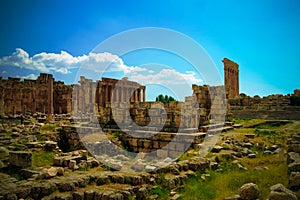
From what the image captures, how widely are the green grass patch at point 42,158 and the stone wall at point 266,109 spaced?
2181 cm

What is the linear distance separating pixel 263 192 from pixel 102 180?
4104 millimetres

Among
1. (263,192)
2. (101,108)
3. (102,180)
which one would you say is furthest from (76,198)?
(101,108)

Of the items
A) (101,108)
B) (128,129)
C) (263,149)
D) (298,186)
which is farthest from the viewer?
(101,108)

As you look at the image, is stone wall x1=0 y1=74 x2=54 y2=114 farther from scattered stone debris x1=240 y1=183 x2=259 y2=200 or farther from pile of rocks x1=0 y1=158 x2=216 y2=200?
scattered stone debris x1=240 y1=183 x2=259 y2=200

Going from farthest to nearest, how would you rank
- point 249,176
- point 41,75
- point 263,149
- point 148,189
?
point 41,75, point 263,149, point 249,176, point 148,189

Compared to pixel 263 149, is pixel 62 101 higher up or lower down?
higher up

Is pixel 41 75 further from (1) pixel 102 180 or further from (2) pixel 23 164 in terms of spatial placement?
(1) pixel 102 180

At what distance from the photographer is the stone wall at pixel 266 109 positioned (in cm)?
2402

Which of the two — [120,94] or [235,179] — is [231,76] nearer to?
[120,94]

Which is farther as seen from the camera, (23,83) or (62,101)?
(62,101)

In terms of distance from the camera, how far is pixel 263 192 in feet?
17.9

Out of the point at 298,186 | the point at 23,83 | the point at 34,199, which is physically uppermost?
the point at 23,83

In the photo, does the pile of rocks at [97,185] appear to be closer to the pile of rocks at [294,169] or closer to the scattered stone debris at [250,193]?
the scattered stone debris at [250,193]

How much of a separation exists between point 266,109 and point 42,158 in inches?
1014
